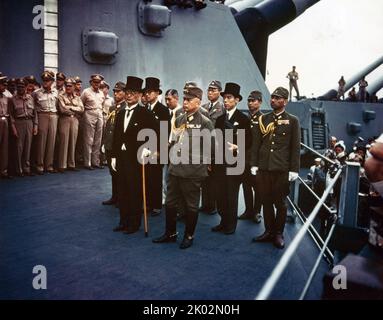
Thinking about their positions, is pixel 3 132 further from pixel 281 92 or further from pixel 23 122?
pixel 281 92

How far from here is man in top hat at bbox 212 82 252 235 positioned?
3.64 meters

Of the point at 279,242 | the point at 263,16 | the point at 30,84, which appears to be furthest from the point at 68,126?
the point at 263,16

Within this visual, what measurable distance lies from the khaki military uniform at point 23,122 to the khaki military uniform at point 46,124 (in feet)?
0.44

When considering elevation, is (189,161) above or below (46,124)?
below

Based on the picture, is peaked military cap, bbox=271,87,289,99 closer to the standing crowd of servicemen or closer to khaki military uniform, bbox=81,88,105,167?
the standing crowd of servicemen

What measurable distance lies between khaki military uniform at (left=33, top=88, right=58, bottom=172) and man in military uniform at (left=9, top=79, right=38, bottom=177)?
13 centimetres

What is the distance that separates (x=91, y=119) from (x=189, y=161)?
150 inches

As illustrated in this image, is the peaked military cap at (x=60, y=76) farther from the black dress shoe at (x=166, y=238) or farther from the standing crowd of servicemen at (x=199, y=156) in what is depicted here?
the black dress shoe at (x=166, y=238)

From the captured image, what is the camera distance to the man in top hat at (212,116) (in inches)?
161

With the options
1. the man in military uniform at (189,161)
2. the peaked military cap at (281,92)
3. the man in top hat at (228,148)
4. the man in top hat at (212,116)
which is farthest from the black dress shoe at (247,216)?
the peaked military cap at (281,92)

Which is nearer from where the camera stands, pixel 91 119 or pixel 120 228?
pixel 120 228

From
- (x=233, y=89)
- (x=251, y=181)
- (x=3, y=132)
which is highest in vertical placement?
(x=233, y=89)

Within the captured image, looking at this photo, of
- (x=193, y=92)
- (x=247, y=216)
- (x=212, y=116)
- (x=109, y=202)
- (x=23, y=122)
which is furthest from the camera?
(x=23, y=122)

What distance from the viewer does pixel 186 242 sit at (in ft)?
10.4
